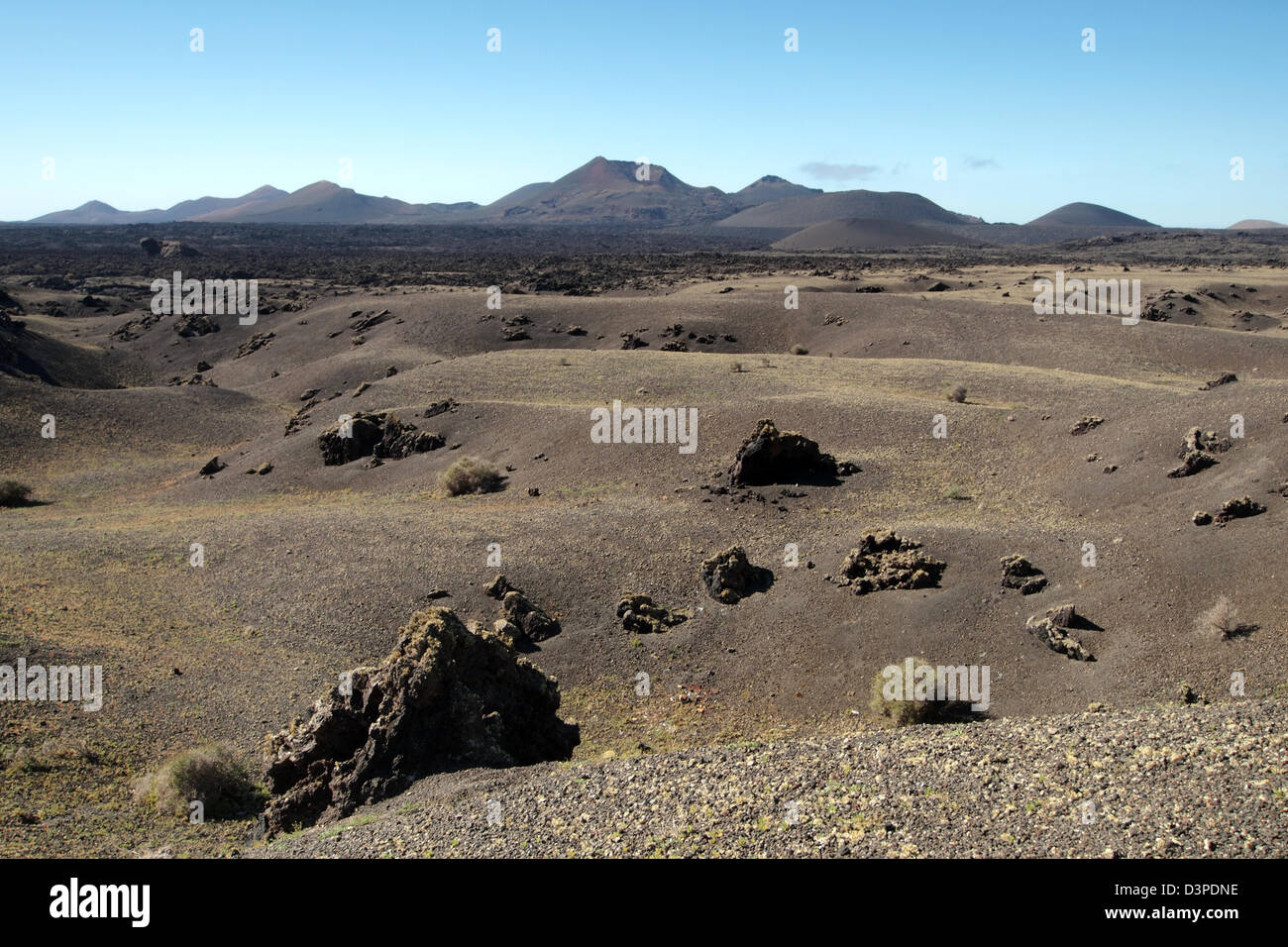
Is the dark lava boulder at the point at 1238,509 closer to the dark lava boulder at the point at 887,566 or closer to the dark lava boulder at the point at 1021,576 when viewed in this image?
the dark lava boulder at the point at 1021,576

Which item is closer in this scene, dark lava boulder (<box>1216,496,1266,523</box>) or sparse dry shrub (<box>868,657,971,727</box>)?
sparse dry shrub (<box>868,657,971,727</box>)

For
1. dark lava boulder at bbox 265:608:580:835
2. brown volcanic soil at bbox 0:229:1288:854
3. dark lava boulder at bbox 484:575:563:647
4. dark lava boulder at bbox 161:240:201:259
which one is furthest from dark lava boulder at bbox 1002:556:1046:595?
dark lava boulder at bbox 161:240:201:259

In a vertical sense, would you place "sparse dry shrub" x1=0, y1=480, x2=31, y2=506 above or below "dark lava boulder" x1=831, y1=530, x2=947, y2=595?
above

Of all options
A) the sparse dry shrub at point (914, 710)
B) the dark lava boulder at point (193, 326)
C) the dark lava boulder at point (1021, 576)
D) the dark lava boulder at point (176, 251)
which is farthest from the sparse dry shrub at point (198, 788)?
the dark lava boulder at point (176, 251)

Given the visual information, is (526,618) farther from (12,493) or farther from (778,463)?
(12,493)

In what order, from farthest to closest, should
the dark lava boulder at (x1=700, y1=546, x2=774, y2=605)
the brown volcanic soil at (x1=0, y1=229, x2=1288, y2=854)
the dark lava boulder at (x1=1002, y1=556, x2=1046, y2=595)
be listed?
the dark lava boulder at (x1=700, y1=546, x2=774, y2=605) < the dark lava boulder at (x1=1002, y1=556, x2=1046, y2=595) < the brown volcanic soil at (x1=0, y1=229, x2=1288, y2=854)

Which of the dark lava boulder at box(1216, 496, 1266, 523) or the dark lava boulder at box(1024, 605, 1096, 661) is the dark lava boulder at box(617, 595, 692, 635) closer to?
the dark lava boulder at box(1024, 605, 1096, 661)

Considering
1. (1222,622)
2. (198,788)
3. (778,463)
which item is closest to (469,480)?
(778,463)
